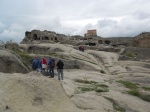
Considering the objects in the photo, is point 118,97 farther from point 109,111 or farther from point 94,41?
point 94,41

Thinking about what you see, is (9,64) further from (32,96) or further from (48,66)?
(32,96)

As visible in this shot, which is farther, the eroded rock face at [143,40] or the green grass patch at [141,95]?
the eroded rock face at [143,40]

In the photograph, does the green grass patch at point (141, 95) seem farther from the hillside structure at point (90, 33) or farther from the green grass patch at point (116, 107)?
the hillside structure at point (90, 33)

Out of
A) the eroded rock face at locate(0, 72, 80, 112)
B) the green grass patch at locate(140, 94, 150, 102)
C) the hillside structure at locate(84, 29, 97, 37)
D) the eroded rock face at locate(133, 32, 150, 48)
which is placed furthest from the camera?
the hillside structure at locate(84, 29, 97, 37)

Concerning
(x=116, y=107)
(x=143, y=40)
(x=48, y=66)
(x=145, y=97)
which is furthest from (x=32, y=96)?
(x=143, y=40)

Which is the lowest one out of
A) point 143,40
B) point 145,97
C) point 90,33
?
point 145,97

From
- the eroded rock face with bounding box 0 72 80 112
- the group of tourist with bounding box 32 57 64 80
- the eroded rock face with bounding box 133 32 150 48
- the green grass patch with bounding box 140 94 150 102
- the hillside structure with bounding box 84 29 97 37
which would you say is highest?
the hillside structure with bounding box 84 29 97 37

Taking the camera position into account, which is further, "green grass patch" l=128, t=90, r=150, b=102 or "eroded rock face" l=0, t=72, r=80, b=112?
"green grass patch" l=128, t=90, r=150, b=102

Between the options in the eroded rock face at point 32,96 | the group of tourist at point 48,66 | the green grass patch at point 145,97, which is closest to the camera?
the eroded rock face at point 32,96

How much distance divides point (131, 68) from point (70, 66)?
9071 millimetres

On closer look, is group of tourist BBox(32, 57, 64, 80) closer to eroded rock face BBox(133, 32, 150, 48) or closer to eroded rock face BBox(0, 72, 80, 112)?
eroded rock face BBox(0, 72, 80, 112)

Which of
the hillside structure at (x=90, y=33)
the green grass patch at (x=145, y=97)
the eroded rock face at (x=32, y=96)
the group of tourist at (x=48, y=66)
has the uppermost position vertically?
the hillside structure at (x=90, y=33)

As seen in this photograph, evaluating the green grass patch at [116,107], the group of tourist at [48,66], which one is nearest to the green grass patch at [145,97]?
the green grass patch at [116,107]

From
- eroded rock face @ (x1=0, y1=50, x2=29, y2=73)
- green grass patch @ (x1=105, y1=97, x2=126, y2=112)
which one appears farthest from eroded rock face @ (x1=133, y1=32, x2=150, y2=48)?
green grass patch @ (x1=105, y1=97, x2=126, y2=112)
